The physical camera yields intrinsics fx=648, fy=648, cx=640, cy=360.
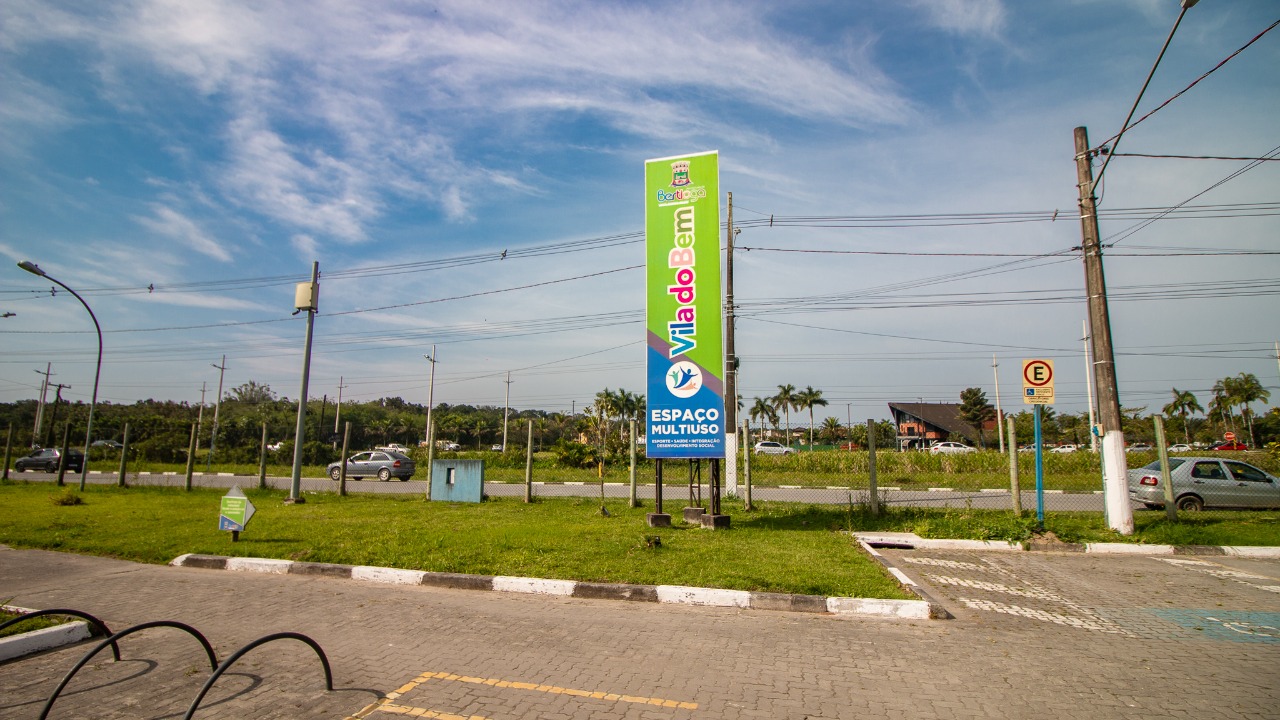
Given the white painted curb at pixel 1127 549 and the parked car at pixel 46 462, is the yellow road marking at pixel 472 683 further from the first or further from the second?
the parked car at pixel 46 462

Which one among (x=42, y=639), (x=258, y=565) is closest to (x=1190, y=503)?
(x=258, y=565)

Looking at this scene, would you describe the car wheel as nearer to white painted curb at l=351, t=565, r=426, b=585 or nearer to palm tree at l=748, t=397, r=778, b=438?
white painted curb at l=351, t=565, r=426, b=585

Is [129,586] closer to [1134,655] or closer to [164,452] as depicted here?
[1134,655]

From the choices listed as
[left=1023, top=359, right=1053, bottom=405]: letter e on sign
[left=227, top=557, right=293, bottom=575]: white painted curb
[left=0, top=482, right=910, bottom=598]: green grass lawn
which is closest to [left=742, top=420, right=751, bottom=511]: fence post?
[left=0, top=482, right=910, bottom=598]: green grass lawn

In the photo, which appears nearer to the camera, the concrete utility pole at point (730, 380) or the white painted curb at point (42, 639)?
the white painted curb at point (42, 639)

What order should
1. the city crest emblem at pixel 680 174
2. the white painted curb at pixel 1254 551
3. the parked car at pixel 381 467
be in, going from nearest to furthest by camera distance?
the white painted curb at pixel 1254 551 → the city crest emblem at pixel 680 174 → the parked car at pixel 381 467

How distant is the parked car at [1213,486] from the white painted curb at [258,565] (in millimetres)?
17871

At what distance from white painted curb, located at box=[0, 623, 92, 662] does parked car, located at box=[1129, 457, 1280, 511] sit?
19.3 meters

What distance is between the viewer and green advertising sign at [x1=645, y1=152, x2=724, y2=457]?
11695mm

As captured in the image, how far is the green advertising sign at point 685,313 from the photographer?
11695 mm

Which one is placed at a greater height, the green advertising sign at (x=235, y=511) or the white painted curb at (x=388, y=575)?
the green advertising sign at (x=235, y=511)

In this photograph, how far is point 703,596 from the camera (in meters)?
7.34

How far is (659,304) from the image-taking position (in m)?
12.1

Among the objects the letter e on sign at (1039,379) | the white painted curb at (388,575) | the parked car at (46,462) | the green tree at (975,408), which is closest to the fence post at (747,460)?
the letter e on sign at (1039,379)
